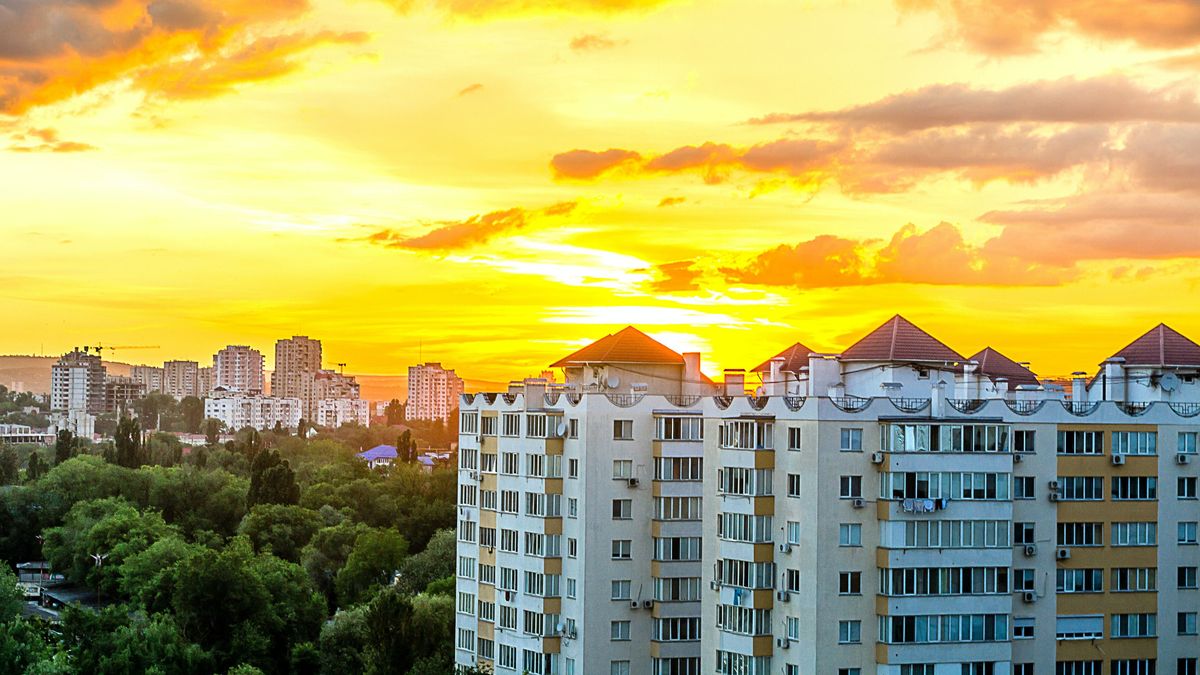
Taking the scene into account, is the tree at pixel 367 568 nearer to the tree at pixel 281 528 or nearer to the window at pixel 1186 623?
the tree at pixel 281 528

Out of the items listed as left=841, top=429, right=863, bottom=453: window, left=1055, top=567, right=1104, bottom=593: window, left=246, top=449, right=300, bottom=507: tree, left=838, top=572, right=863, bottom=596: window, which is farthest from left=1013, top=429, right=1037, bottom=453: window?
left=246, top=449, right=300, bottom=507: tree

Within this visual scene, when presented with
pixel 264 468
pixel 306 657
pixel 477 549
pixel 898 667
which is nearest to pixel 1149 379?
pixel 898 667

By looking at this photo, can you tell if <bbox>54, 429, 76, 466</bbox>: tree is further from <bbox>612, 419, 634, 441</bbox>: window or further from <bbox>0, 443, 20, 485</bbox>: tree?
<bbox>612, 419, 634, 441</bbox>: window

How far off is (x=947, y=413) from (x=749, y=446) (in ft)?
17.0

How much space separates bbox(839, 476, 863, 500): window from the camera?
128 feet

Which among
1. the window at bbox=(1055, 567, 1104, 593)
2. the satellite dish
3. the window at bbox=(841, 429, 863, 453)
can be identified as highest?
the satellite dish

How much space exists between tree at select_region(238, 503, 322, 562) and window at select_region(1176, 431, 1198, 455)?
62941mm

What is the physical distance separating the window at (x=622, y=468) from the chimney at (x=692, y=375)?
4424 mm

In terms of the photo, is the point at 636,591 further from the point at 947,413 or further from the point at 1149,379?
the point at 1149,379

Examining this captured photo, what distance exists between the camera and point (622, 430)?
154 feet

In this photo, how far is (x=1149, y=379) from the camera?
4572 centimetres

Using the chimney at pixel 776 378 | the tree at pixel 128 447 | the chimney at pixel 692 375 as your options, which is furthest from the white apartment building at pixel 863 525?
the tree at pixel 128 447

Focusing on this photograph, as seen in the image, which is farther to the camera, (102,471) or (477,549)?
(102,471)

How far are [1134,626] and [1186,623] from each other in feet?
5.34
